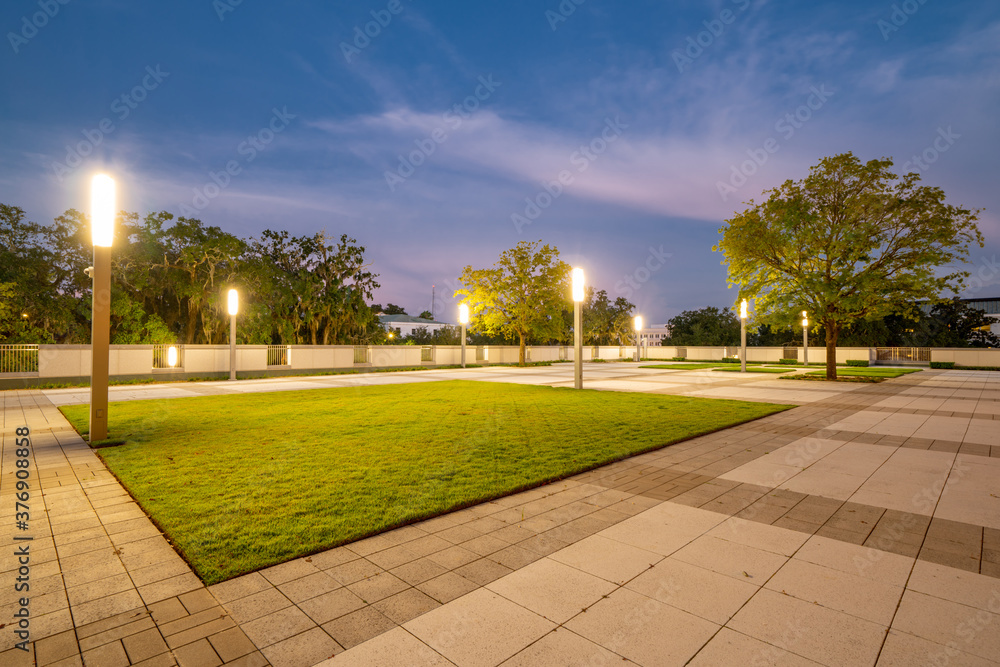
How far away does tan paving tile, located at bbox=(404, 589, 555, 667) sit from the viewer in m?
2.57

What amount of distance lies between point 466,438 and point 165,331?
2905 cm

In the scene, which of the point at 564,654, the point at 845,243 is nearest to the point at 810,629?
the point at 564,654

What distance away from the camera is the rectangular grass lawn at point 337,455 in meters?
4.27

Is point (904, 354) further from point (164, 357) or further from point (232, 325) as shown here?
point (164, 357)

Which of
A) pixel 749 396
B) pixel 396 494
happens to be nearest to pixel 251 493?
pixel 396 494

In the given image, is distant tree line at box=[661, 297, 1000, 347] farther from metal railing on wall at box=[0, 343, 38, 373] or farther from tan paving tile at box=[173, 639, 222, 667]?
tan paving tile at box=[173, 639, 222, 667]

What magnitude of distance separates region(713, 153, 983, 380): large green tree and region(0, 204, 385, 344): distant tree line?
26.5 metres

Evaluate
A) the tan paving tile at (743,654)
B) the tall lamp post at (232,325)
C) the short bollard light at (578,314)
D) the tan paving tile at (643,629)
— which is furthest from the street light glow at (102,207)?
the tall lamp post at (232,325)

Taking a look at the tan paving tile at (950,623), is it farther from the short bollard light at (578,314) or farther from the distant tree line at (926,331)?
the distant tree line at (926,331)

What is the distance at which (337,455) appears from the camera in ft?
22.6

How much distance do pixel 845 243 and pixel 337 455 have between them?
2024cm

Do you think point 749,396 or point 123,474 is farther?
point 749,396

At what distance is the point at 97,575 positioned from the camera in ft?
11.4

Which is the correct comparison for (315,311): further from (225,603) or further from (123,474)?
(225,603)
